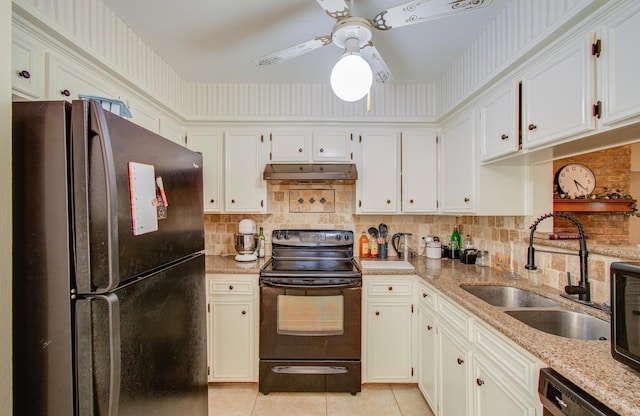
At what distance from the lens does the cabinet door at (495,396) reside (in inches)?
39.5

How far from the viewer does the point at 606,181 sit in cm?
265

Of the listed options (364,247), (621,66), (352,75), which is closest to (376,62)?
(352,75)

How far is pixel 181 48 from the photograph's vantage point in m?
1.96

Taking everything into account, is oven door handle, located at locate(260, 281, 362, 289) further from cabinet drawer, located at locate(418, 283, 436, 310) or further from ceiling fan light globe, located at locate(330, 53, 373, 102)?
ceiling fan light globe, located at locate(330, 53, 373, 102)

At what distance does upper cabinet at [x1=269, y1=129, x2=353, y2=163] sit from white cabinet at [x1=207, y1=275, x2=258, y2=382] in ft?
3.69

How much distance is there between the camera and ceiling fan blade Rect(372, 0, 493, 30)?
1060 mm

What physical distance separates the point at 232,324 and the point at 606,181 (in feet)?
12.1

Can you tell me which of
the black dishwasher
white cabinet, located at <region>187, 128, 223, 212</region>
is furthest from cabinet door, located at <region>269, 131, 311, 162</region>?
the black dishwasher

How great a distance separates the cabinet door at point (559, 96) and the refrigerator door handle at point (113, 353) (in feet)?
6.05

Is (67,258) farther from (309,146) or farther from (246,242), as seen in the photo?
(309,146)

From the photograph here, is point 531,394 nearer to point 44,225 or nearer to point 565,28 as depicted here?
point 565,28

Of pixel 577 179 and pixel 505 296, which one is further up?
pixel 577 179

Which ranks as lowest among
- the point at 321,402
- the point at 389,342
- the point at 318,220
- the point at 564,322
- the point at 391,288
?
the point at 321,402

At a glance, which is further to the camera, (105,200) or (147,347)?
(147,347)
